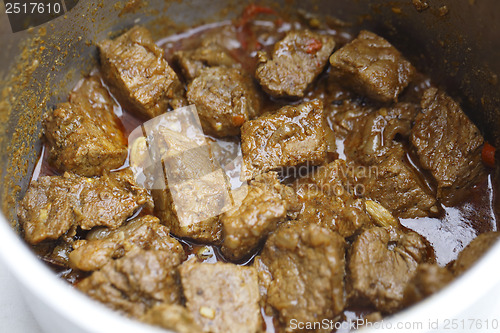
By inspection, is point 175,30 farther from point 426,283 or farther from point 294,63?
point 426,283

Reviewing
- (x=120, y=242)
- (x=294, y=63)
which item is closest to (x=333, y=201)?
(x=294, y=63)

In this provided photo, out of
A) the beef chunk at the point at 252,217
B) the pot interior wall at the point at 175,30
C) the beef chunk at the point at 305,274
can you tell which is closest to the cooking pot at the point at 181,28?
the pot interior wall at the point at 175,30

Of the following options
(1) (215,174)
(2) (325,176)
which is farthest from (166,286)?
(2) (325,176)

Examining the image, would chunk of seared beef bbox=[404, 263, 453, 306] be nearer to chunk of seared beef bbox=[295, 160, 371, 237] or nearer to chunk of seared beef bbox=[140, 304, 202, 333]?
chunk of seared beef bbox=[295, 160, 371, 237]

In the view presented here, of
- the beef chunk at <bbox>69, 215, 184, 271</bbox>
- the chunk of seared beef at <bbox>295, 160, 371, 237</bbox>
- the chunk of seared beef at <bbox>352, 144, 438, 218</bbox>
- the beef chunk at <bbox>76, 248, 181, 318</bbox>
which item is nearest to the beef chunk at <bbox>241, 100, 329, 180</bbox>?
the chunk of seared beef at <bbox>295, 160, 371, 237</bbox>

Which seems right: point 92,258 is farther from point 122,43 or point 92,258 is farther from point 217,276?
point 122,43
